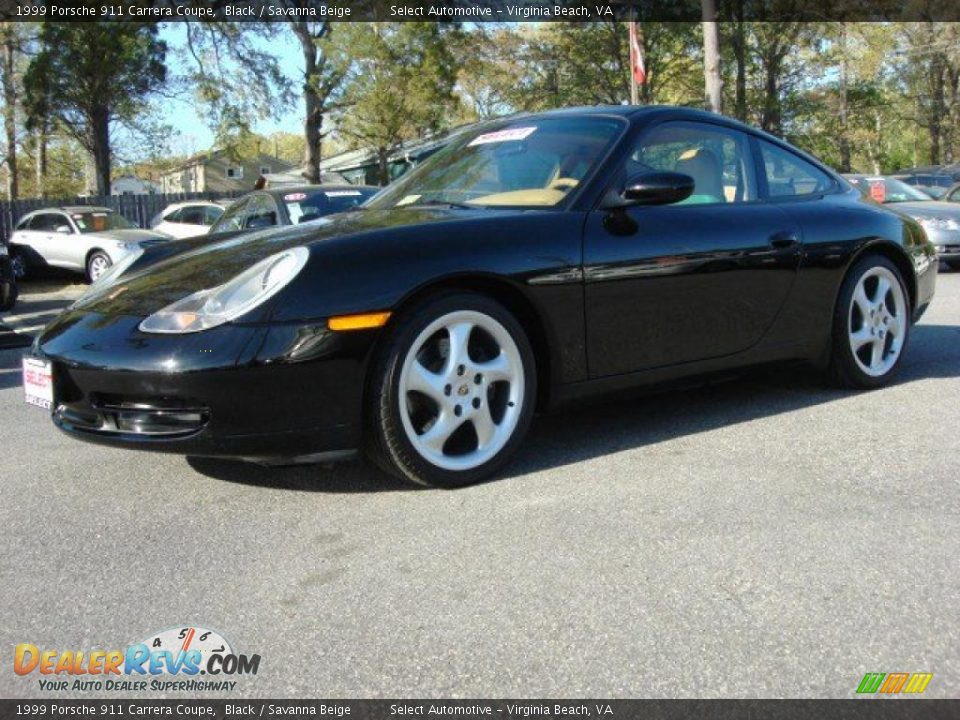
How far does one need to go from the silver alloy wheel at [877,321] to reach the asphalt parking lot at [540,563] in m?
0.69

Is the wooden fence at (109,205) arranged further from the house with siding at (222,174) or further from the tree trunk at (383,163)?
the house with siding at (222,174)

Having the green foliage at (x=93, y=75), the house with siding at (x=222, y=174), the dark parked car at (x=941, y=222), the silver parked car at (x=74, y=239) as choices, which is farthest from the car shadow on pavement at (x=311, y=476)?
the house with siding at (x=222, y=174)

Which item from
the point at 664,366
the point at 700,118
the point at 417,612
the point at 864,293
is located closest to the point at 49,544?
the point at 417,612

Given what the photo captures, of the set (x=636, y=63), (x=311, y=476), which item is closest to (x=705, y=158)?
(x=311, y=476)

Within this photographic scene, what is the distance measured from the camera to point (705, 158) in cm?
445

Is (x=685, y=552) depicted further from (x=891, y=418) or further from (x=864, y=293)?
(x=864, y=293)

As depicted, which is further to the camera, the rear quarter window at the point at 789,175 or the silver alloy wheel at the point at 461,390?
the rear quarter window at the point at 789,175

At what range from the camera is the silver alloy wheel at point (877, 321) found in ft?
15.9

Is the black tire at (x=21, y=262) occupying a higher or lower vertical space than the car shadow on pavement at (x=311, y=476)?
higher

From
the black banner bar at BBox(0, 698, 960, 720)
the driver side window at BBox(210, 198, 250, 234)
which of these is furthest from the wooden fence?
the black banner bar at BBox(0, 698, 960, 720)

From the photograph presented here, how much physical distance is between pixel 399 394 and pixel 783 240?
6.87 ft

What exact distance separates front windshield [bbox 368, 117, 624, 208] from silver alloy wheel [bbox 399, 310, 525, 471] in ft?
2.23

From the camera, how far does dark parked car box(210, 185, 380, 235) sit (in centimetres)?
968

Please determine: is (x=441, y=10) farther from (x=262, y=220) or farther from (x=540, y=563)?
(x=540, y=563)
